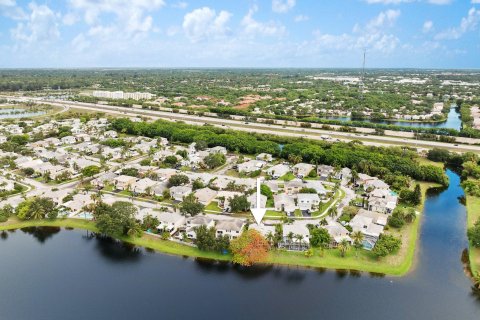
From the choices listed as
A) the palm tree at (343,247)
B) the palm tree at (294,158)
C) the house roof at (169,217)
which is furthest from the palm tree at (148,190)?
the palm tree at (343,247)

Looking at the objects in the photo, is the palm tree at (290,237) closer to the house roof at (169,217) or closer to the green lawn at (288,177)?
the house roof at (169,217)

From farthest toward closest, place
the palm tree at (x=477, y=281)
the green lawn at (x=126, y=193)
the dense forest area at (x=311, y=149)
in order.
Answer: the dense forest area at (x=311, y=149) → the green lawn at (x=126, y=193) → the palm tree at (x=477, y=281)

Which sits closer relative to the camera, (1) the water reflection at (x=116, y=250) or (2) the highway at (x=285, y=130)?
(1) the water reflection at (x=116, y=250)

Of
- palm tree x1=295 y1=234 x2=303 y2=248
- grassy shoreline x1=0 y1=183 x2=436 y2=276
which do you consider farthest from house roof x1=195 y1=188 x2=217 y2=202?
palm tree x1=295 y1=234 x2=303 y2=248

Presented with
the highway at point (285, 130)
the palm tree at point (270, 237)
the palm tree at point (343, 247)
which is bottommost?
the palm tree at point (343, 247)

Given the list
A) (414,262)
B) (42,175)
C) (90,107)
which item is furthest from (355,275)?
(90,107)

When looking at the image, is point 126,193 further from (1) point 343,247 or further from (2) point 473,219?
(2) point 473,219
